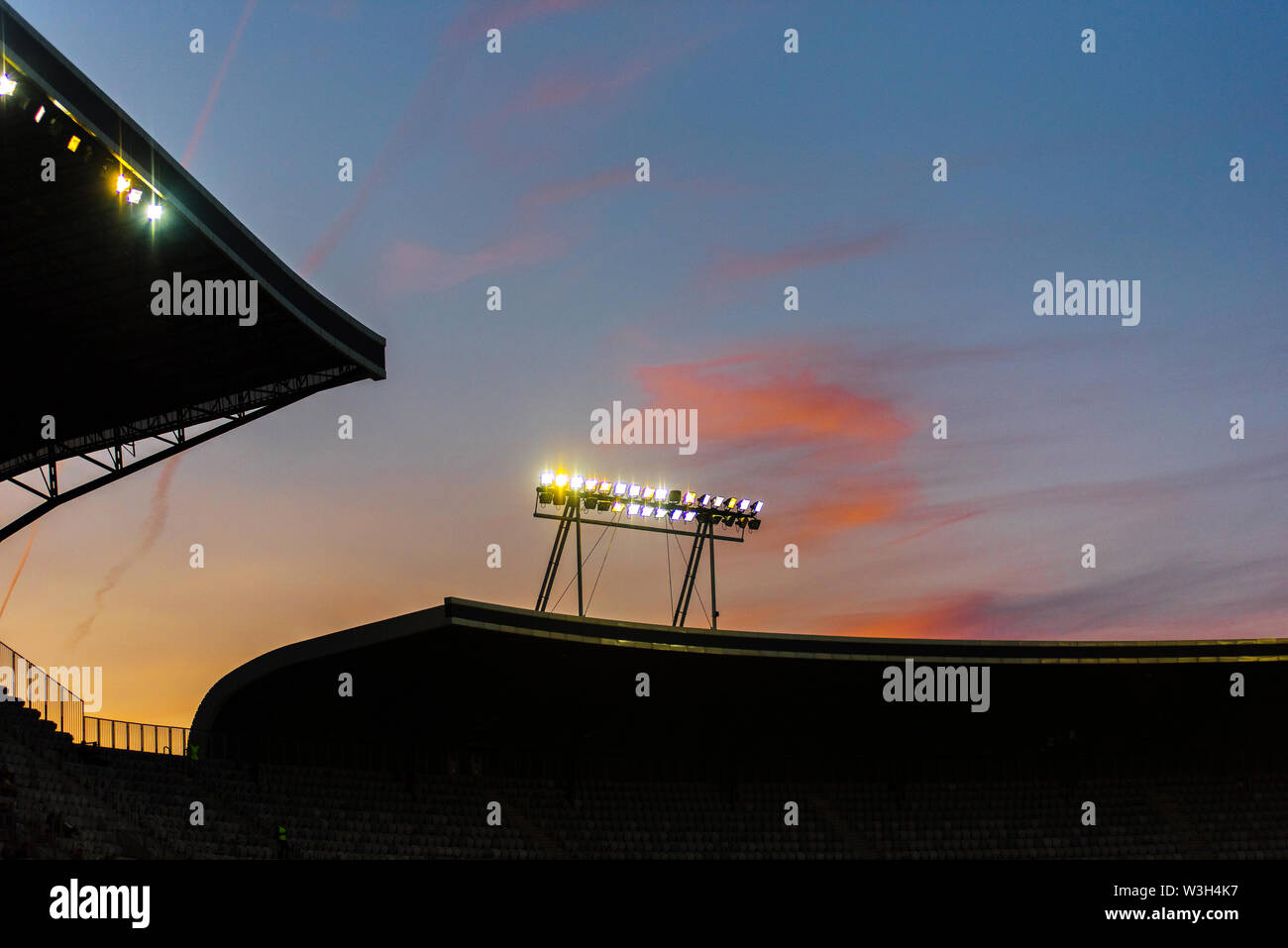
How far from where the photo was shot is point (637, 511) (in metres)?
54.1

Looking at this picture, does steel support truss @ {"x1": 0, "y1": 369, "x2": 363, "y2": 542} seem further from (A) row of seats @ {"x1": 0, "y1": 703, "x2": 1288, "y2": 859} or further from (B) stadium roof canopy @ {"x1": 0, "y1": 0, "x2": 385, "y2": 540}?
(A) row of seats @ {"x1": 0, "y1": 703, "x2": 1288, "y2": 859}

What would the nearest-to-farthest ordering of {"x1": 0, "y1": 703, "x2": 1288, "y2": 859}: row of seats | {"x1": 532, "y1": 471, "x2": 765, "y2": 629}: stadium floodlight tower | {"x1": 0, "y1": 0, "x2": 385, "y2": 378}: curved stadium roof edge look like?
1. {"x1": 0, "y1": 0, "x2": 385, "y2": 378}: curved stadium roof edge
2. {"x1": 0, "y1": 703, "x2": 1288, "y2": 859}: row of seats
3. {"x1": 532, "y1": 471, "x2": 765, "y2": 629}: stadium floodlight tower

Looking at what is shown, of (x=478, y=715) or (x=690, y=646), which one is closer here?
(x=690, y=646)

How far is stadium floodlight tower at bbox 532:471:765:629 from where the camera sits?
52.7 metres

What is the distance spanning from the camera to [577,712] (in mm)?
48469

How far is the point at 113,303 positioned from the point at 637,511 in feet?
74.9

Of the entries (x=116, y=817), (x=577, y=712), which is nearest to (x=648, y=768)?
(x=577, y=712)

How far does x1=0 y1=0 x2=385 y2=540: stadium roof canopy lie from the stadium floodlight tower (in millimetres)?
13711

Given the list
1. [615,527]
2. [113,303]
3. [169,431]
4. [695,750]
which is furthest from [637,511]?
[113,303]

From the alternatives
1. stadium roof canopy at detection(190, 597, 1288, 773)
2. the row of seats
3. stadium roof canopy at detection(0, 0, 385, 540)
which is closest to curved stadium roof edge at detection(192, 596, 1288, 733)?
stadium roof canopy at detection(190, 597, 1288, 773)

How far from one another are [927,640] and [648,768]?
1093 centimetres

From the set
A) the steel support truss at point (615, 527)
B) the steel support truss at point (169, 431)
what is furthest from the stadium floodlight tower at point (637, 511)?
the steel support truss at point (169, 431)

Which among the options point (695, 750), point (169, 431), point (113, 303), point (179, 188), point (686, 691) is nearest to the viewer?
point (179, 188)

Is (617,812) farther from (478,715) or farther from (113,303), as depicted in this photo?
(113,303)
